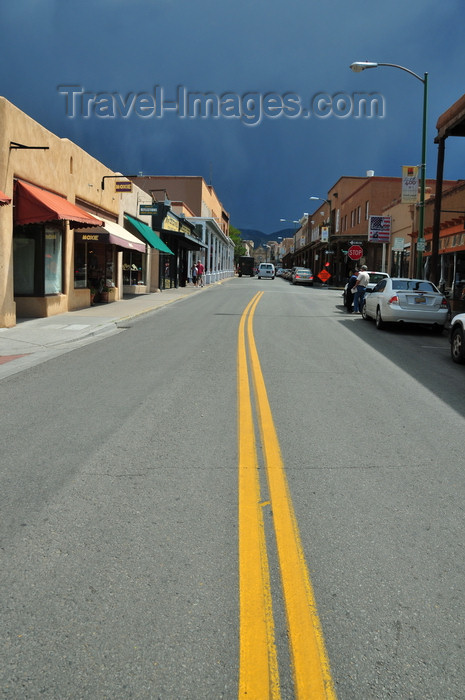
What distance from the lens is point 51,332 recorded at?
13641mm

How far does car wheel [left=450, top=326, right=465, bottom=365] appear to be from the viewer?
10.6 m

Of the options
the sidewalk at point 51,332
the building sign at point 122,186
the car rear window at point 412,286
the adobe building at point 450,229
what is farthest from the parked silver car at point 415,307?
the building sign at point 122,186

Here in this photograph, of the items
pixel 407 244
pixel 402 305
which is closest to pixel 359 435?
pixel 402 305

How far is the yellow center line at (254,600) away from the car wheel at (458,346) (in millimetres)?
6727

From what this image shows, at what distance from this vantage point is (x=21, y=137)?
14492 millimetres

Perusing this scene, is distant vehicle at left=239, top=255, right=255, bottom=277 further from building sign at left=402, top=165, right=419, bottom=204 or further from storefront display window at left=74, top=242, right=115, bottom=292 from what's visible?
building sign at left=402, top=165, right=419, bottom=204

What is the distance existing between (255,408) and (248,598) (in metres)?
3.94

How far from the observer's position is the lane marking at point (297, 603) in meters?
2.38

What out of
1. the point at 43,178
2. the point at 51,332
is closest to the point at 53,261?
the point at 43,178

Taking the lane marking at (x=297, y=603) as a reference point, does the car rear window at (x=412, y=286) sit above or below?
above

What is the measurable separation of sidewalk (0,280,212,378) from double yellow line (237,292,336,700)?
5962 millimetres

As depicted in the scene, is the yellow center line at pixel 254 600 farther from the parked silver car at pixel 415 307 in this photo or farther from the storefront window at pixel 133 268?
the storefront window at pixel 133 268

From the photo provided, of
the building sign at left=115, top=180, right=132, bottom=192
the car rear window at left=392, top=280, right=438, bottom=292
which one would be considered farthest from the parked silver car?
the building sign at left=115, top=180, right=132, bottom=192

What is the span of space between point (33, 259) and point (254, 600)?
48.6 feet
